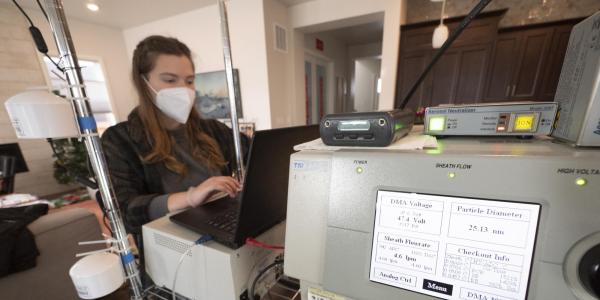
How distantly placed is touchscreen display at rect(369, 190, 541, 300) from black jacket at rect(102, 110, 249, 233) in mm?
723

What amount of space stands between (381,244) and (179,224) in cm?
47

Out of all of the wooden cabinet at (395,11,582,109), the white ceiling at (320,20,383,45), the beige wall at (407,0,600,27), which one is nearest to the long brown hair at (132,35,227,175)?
the wooden cabinet at (395,11,582,109)

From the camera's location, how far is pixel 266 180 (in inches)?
18.1

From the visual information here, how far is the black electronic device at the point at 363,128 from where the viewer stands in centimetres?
35

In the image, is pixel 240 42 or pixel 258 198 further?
pixel 240 42

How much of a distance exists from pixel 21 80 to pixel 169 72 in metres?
3.44

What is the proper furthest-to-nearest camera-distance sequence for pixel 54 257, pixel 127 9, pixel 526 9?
pixel 127 9
pixel 526 9
pixel 54 257

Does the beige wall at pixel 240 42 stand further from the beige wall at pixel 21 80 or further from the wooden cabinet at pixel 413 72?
the wooden cabinet at pixel 413 72

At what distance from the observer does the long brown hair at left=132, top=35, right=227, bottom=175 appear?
33.0 inches

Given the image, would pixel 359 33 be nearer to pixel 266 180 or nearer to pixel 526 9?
pixel 526 9

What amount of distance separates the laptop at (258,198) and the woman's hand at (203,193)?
0.07m

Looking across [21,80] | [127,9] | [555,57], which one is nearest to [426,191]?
[555,57]

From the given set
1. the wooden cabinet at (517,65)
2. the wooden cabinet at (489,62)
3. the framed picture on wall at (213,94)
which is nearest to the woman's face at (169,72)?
the framed picture on wall at (213,94)

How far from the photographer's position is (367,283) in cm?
34
